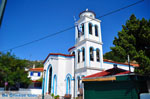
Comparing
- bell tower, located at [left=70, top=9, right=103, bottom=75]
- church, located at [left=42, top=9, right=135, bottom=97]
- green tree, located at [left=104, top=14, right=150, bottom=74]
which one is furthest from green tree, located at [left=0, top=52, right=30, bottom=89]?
green tree, located at [left=104, top=14, right=150, bottom=74]

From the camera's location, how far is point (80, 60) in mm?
17281

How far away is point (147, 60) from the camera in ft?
22.9

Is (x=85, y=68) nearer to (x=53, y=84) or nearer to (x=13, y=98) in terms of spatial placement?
(x=53, y=84)

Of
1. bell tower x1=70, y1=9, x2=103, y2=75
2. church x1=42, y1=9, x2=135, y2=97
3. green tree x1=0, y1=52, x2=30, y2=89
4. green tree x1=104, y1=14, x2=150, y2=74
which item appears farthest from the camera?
green tree x1=0, y1=52, x2=30, y2=89

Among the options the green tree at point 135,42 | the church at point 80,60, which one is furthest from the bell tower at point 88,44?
the green tree at point 135,42

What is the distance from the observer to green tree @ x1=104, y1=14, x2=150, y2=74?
731 cm

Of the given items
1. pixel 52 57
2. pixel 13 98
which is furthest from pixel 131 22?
pixel 13 98

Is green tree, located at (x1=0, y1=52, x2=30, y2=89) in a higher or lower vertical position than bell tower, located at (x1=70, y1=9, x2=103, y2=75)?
lower

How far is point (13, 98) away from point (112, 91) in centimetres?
1328

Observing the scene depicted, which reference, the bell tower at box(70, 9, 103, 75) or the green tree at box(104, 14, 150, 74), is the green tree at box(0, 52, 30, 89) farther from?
the green tree at box(104, 14, 150, 74)

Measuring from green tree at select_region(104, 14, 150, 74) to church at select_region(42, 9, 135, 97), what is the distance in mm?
7575

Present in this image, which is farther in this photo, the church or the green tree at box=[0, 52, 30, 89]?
the green tree at box=[0, 52, 30, 89]

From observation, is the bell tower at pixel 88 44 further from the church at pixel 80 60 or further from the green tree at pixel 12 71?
the green tree at pixel 12 71

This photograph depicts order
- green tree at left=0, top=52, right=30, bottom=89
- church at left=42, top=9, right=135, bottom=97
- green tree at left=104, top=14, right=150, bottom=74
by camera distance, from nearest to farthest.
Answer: green tree at left=104, top=14, right=150, bottom=74 → church at left=42, top=9, right=135, bottom=97 → green tree at left=0, top=52, right=30, bottom=89
